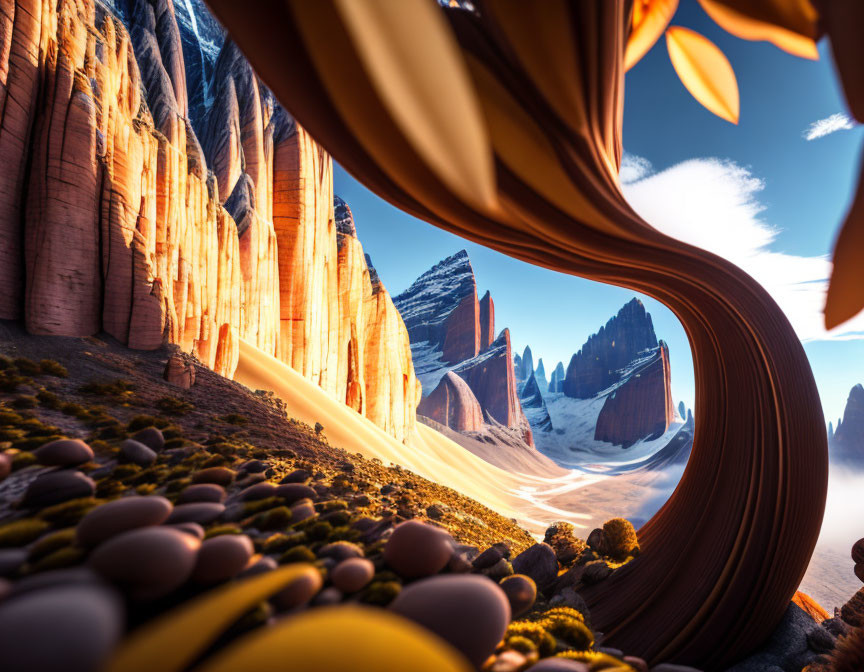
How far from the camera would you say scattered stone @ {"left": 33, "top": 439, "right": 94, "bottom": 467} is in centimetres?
249

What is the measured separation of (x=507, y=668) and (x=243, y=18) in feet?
9.39

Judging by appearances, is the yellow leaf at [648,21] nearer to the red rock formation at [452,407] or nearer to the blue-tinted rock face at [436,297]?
the red rock formation at [452,407]

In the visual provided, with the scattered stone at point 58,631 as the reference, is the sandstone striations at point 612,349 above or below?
above

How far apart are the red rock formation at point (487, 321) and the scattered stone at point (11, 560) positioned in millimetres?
68668

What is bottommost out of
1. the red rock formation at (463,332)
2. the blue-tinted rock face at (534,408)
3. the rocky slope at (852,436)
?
the blue-tinted rock face at (534,408)

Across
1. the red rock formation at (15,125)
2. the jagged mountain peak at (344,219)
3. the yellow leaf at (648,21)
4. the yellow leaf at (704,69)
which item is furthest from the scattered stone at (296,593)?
the jagged mountain peak at (344,219)

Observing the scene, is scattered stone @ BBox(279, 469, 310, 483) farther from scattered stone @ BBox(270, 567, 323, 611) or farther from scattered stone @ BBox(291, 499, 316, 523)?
scattered stone @ BBox(270, 567, 323, 611)

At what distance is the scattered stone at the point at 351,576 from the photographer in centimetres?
160

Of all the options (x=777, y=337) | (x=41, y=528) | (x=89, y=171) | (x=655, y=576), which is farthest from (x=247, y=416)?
(x=89, y=171)


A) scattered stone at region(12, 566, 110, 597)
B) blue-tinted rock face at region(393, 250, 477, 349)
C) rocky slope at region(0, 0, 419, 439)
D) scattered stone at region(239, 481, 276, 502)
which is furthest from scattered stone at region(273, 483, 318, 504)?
blue-tinted rock face at region(393, 250, 477, 349)

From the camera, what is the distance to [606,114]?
2066 millimetres

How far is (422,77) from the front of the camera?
1062mm

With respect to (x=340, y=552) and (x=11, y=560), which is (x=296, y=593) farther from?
(x=11, y=560)

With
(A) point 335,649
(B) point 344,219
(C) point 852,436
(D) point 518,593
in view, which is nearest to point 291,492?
(D) point 518,593
